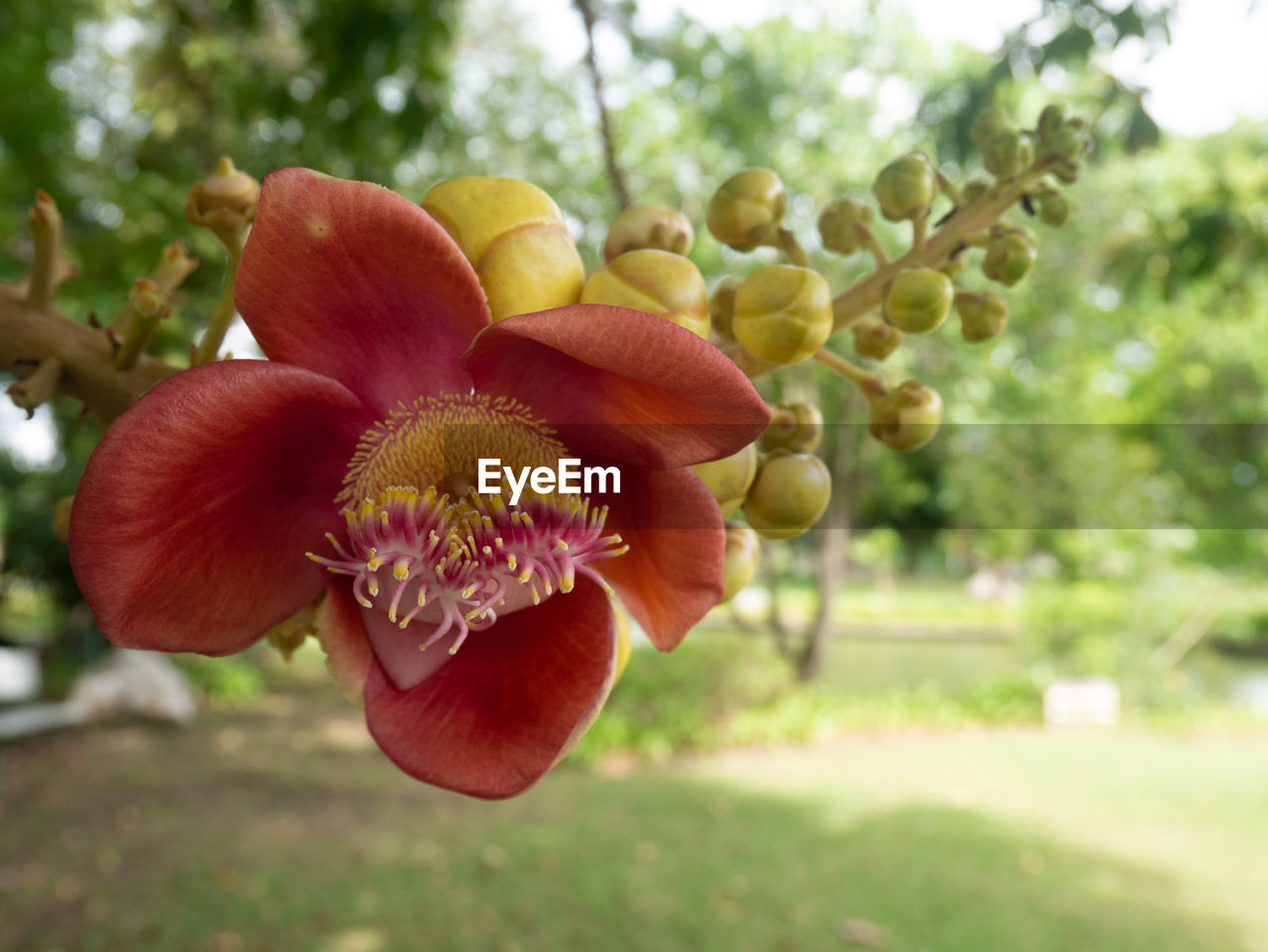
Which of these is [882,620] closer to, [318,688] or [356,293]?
[318,688]

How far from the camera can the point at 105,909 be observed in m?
6.25

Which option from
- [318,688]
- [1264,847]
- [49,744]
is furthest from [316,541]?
[318,688]

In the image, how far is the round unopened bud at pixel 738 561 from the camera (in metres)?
0.74

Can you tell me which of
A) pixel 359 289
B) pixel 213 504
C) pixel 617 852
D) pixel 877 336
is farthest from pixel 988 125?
pixel 617 852

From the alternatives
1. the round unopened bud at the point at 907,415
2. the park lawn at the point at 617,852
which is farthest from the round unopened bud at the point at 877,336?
the park lawn at the point at 617,852

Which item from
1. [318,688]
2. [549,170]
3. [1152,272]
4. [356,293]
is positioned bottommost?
[318,688]

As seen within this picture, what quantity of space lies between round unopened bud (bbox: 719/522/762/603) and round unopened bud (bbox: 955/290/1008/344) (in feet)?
0.91

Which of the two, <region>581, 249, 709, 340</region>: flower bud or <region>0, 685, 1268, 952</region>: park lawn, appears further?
<region>0, 685, 1268, 952</region>: park lawn

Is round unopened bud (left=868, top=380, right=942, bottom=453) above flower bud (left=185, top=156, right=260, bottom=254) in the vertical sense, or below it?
below

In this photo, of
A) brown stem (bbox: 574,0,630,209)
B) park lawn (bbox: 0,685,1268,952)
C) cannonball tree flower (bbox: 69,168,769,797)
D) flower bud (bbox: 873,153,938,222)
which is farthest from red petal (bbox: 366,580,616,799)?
park lawn (bbox: 0,685,1268,952)

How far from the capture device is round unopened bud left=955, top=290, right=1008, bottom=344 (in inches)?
32.6

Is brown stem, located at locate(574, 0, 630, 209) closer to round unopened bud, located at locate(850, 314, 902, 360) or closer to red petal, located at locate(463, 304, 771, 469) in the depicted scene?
round unopened bud, located at locate(850, 314, 902, 360)

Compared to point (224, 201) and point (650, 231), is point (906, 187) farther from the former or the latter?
point (224, 201)

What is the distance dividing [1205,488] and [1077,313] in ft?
28.5
